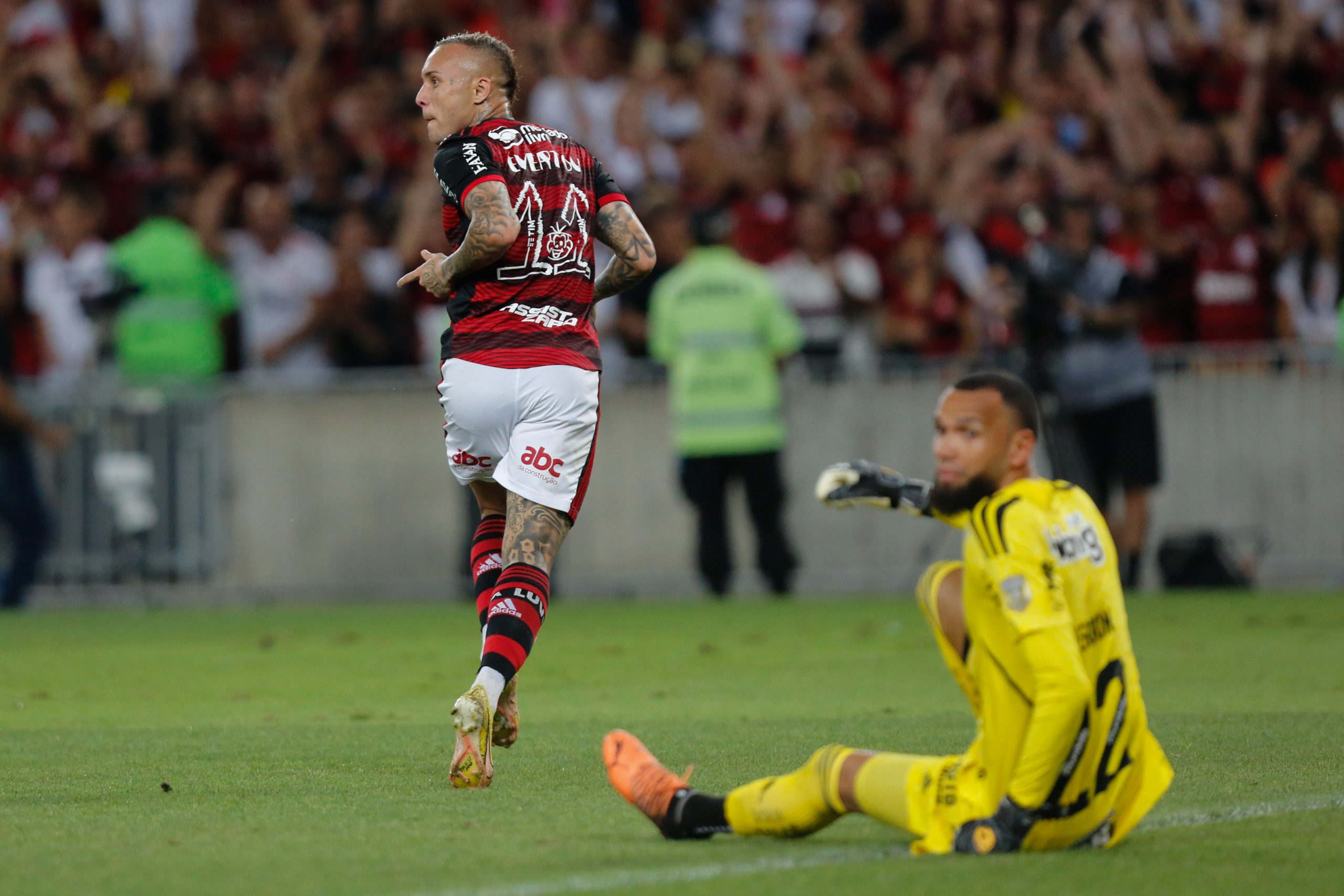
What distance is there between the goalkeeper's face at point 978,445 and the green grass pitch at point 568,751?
847 millimetres

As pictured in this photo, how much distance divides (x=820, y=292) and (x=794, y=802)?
1068 cm

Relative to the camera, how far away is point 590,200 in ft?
22.5

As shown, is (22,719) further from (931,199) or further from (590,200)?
(931,199)

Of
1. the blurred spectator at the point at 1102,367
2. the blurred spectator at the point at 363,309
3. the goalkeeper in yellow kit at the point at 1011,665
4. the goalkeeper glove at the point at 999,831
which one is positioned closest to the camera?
the goalkeeper in yellow kit at the point at 1011,665

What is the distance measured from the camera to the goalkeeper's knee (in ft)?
15.7

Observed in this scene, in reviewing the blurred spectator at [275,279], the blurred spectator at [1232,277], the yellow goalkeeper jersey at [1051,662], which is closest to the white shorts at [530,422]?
the yellow goalkeeper jersey at [1051,662]

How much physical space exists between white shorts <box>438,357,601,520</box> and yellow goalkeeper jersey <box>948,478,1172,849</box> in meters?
2.15

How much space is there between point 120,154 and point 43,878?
13.1 m

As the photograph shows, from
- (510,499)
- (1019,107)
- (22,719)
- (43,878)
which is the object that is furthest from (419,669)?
(1019,107)

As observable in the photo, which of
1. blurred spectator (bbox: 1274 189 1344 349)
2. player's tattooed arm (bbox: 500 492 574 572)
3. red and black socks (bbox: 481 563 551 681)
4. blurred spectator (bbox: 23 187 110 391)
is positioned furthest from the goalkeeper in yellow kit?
blurred spectator (bbox: 23 187 110 391)

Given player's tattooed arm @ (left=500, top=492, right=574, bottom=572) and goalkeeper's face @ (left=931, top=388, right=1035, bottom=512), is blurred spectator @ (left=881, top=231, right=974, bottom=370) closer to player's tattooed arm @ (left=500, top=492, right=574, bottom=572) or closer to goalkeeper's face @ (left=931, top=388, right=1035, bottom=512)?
player's tattooed arm @ (left=500, top=492, right=574, bottom=572)

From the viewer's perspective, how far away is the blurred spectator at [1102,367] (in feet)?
45.4

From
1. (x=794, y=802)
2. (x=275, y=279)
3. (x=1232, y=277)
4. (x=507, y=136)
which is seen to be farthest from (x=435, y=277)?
(x=1232, y=277)

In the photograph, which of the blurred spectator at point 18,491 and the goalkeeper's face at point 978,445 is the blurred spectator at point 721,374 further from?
the goalkeeper's face at point 978,445
